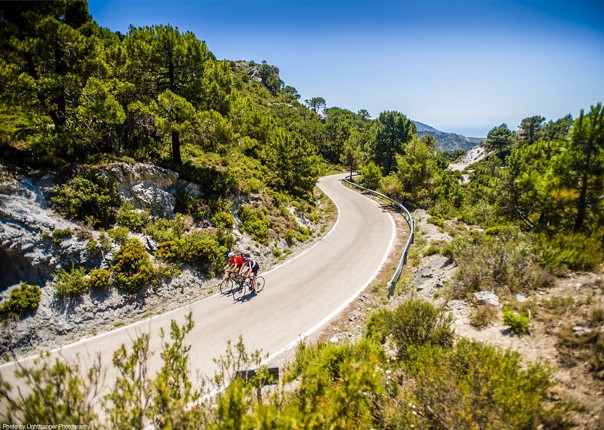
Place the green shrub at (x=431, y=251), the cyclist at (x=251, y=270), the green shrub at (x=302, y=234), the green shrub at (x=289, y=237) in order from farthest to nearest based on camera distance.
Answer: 1. the green shrub at (x=302, y=234)
2. the green shrub at (x=289, y=237)
3. the green shrub at (x=431, y=251)
4. the cyclist at (x=251, y=270)

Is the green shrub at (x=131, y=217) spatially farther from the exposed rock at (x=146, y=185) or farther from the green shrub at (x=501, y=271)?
the green shrub at (x=501, y=271)

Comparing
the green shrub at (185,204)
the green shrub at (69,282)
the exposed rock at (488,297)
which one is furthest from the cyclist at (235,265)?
the exposed rock at (488,297)

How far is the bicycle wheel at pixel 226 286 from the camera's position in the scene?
14359mm

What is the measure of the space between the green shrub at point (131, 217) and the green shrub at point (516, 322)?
1621 centimetres

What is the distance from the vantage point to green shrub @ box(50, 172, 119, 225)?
42.2 feet

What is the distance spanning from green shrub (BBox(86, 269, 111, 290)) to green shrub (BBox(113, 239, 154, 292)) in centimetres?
47

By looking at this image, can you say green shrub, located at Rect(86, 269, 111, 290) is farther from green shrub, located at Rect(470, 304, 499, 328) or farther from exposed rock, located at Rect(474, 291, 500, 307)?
exposed rock, located at Rect(474, 291, 500, 307)

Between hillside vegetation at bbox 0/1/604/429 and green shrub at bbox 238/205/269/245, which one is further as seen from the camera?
green shrub at bbox 238/205/269/245

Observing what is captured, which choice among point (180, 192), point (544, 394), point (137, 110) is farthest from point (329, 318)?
point (137, 110)

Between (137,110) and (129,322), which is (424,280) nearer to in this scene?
(129,322)

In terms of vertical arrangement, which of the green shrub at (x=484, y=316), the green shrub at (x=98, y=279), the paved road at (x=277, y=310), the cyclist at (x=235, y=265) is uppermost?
the green shrub at (x=484, y=316)

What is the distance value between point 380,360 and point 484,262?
6128 mm

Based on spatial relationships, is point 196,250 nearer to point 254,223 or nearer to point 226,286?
point 226,286

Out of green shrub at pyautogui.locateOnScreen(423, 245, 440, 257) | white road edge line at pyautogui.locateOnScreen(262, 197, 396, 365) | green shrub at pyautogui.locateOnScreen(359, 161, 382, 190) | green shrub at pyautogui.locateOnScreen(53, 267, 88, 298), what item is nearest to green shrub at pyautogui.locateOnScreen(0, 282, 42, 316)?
green shrub at pyautogui.locateOnScreen(53, 267, 88, 298)
